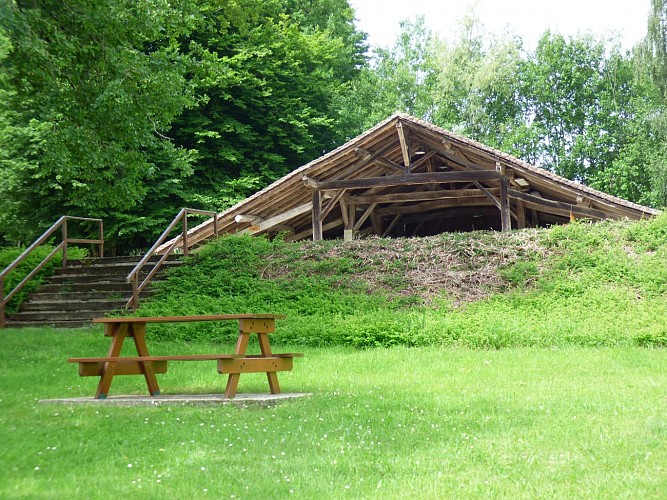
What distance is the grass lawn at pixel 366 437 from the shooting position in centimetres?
430

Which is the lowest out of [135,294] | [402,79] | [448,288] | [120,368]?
[120,368]

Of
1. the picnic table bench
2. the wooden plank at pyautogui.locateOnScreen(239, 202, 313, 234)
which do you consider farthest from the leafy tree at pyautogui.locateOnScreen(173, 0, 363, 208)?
the picnic table bench

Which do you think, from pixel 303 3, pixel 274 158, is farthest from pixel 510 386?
pixel 303 3

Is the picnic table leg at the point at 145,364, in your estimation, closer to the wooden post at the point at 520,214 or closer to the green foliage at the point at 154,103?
the green foliage at the point at 154,103

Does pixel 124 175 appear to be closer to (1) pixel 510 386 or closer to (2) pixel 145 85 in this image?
(2) pixel 145 85

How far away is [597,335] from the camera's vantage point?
11.3 meters

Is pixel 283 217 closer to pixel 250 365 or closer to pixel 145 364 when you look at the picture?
pixel 145 364

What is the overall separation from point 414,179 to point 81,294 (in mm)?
8800

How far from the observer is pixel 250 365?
7336 millimetres

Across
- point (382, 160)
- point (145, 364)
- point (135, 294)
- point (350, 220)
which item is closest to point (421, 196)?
point (382, 160)

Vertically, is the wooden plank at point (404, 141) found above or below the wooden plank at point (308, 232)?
above

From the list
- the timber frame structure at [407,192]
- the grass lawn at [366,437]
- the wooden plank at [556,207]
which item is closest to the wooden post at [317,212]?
the timber frame structure at [407,192]

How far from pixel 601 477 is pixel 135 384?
6.10 meters

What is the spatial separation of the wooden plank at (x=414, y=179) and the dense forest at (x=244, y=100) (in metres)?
4.42
